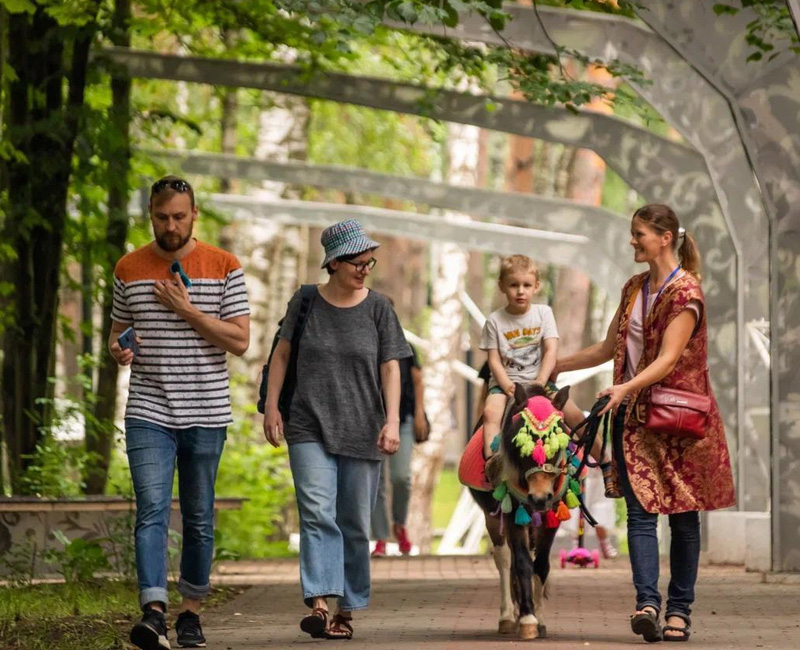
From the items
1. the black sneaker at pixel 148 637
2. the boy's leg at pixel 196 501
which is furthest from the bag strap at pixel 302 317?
the black sneaker at pixel 148 637

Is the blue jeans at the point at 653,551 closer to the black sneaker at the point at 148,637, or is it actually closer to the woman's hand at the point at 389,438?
the woman's hand at the point at 389,438

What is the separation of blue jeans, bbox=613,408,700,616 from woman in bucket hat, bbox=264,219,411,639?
111 cm

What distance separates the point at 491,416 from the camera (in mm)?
9719

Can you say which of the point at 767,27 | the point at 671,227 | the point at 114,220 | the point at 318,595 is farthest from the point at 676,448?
the point at 114,220

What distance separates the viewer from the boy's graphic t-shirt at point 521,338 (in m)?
10.2

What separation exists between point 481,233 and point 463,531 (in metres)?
10.5

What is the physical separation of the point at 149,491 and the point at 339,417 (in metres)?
1.08

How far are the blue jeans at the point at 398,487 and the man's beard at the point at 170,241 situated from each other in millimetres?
6946

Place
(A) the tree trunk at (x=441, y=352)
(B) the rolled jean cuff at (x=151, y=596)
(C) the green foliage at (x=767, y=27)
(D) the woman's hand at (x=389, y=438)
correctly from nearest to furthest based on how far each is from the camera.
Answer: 1. (B) the rolled jean cuff at (x=151, y=596)
2. (D) the woman's hand at (x=389, y=438)
3. (C) the green foliage at (x=767, y=27)
4. (A) the tree trunk at (x=441, y=352)

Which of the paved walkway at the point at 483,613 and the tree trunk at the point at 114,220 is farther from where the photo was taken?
the tree trunk at the point at 114,220

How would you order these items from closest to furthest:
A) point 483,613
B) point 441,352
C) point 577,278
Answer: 1. point 483,613
2. point 441,352
3. point 577,278

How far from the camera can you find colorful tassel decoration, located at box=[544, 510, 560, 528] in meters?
9.19

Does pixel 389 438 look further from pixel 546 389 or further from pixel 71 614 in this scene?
pixel 71 614

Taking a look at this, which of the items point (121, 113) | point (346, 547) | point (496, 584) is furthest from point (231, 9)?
point (346, 547)
